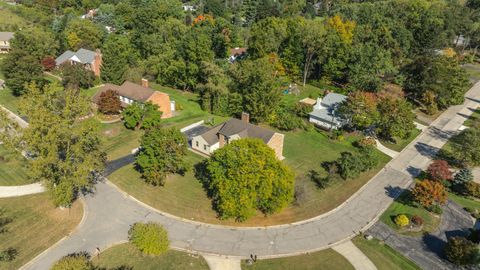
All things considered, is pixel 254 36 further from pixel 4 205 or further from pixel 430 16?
pixel 4 205

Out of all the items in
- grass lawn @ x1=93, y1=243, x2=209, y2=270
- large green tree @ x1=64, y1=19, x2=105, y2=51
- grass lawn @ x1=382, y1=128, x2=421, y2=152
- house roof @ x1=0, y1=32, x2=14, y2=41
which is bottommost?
grass lawn @ x1=382, y1=128, x2=421, y2=152

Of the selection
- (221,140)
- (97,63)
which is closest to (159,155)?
(221,140)

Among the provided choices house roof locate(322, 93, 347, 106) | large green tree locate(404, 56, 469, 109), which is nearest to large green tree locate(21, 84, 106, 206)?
house roof locate(322, 93, 347, 106)

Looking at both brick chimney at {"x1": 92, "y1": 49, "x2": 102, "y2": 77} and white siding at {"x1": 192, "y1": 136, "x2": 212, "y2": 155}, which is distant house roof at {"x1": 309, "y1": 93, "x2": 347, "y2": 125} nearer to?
white siding at {"x1": 192, "y1": 136, "x2": 212, "y2": 155}

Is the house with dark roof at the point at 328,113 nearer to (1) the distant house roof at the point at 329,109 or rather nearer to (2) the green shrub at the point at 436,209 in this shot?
(1) the distant house roof at the point at 329,109

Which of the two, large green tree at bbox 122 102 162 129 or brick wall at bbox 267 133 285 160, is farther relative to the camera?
large green tree at bbox 122 102 162 129

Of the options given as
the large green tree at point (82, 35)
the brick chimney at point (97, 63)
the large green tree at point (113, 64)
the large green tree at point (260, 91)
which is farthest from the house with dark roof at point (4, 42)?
the large green tree at point (260, 91)
